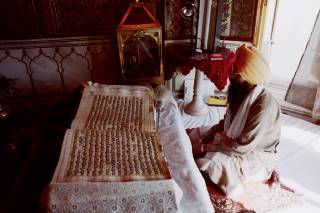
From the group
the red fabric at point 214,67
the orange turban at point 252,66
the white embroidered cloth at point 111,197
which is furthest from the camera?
the red fabric at point 214,67

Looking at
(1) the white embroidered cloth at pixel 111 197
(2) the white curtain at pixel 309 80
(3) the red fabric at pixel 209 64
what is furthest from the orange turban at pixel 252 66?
(2) the white curtain at pixel 309 80

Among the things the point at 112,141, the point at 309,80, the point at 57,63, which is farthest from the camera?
the point at 57,63

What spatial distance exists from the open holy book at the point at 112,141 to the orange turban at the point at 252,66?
0.60 m

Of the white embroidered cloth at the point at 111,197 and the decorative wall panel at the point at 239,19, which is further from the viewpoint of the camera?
the decorative wall panel at the point at 239,19

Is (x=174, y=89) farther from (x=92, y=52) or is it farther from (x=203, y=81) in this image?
(x=92, y=52)

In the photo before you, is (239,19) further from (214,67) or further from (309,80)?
(309,80)

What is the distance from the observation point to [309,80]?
324cm

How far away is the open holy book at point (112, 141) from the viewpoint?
1.21 m

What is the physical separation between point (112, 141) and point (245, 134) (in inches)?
35.4

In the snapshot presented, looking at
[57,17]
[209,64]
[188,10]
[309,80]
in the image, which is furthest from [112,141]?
[309,80]

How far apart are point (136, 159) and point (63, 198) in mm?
358

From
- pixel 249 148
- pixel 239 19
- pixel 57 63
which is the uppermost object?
pixel 239 19

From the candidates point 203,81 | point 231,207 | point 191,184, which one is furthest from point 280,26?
point 191,184

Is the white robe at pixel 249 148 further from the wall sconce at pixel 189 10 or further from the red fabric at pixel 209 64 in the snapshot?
the wall sconce at pixel 189 10
